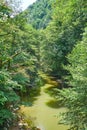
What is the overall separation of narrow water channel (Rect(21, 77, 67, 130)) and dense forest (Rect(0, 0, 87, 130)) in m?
1.49

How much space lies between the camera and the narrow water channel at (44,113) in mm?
18469

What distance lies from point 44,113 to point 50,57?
10651 millimetres

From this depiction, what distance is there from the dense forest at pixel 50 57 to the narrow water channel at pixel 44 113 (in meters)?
1.49

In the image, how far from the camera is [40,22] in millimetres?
96562

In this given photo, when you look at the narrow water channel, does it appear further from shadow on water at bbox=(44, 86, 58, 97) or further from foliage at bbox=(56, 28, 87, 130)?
foliage at bbox=(56, 28, 87, 130)

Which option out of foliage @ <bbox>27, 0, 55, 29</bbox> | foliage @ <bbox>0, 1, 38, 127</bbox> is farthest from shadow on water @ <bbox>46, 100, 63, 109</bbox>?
foliage @ <bbox>27, 0, 55, 29</bbox>

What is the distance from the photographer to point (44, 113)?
21516 millimetres

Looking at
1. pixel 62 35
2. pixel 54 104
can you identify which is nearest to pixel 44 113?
pixel 54 104

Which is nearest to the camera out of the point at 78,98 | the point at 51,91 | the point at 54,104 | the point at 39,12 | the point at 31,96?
the point at 78,98

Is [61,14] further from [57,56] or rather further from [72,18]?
[57,56]

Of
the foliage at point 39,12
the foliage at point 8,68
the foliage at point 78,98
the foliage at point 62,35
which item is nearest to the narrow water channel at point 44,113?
the foliage at point 78,98

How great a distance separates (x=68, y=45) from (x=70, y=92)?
16205 mm

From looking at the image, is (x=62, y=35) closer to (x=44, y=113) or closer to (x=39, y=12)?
(x=44, y=113)

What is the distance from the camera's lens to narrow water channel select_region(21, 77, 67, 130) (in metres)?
18.5
